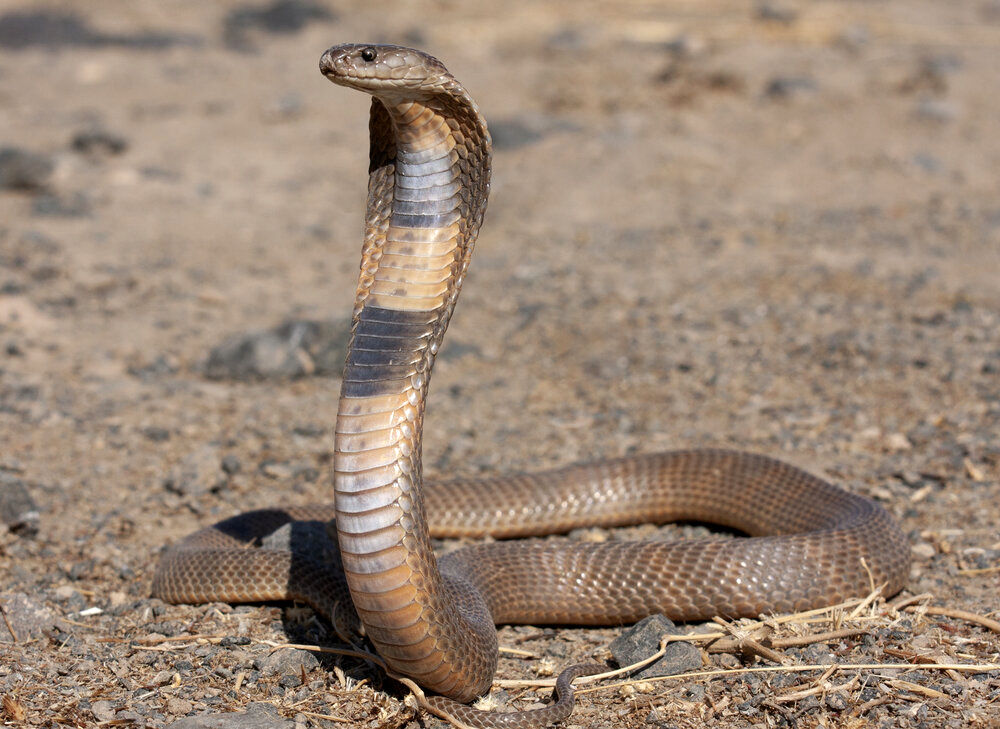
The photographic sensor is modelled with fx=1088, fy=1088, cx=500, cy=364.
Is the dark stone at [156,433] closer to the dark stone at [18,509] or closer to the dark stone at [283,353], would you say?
the dark stone at [283,353]

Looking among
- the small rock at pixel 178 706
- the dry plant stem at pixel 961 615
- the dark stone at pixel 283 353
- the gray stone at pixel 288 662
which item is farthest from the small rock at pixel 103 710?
the dark stone at pixel 283 353

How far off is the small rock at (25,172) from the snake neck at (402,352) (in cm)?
839

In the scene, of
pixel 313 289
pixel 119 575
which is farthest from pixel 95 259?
pixel 119 575

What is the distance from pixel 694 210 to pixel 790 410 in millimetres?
4384

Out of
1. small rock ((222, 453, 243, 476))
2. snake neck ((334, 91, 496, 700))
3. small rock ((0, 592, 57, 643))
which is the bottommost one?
small rock ((222, 453, 243, 476))

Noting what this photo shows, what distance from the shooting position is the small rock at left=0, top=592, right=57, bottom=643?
4055mm

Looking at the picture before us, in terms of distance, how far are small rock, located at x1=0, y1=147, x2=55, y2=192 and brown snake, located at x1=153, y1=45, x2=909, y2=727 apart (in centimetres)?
692

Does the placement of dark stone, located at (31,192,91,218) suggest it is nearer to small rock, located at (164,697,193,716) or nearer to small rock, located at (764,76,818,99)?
small rock, located at (164,697,193,716)

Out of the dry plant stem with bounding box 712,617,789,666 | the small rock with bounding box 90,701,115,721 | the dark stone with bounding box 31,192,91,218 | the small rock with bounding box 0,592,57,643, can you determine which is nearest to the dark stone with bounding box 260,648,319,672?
the small rock with bounding box 90,701,115,721

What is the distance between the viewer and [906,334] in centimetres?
742

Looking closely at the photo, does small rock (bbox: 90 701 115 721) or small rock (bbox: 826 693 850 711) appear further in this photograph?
small rock (bbox: 826 693 850 711)

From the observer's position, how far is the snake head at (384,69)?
3043 millimetres

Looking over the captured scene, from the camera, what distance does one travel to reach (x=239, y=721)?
347 cm

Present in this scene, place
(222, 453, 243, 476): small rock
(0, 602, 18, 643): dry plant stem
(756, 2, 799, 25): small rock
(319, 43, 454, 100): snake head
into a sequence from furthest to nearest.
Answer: (756, 2, 799, 25): small rock < (222, 453, 243, 476): small rock < (0, 602, 18, 643): dry plant stem < (319, 43, 454, 100): snake head
